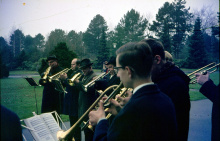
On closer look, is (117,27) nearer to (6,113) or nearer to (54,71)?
(54,71)

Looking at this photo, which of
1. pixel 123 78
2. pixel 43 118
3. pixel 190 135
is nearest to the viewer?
pixel 123 78

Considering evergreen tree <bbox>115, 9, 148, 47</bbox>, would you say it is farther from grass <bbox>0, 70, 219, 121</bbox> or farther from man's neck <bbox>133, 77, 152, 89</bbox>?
man's neck <bbox>133, 77, 152, 89</bbox>

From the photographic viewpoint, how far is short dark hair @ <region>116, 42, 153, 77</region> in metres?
1.45

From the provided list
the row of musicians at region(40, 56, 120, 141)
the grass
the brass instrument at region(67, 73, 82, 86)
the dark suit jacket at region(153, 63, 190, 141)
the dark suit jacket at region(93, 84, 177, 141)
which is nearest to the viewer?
the dark suit jacket at region(93, 84, 177, 141)

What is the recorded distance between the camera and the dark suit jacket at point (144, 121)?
1228 millimetres

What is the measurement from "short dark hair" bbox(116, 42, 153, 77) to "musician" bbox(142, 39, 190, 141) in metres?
0.66

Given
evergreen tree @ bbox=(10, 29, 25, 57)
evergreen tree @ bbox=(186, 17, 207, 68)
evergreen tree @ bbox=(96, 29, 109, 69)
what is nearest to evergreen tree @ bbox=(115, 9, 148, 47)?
evergreen tree @ bbox=(96, 29, 109, 69)

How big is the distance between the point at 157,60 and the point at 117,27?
41982 mm

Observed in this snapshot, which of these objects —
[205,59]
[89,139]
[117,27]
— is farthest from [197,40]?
[89,139]

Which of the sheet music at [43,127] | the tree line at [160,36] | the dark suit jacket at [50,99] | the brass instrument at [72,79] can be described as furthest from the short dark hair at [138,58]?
the tree line at [160,36]

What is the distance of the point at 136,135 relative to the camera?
4.01 ft

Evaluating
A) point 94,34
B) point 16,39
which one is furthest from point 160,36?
point 16,39

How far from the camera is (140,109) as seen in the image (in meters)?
1.24

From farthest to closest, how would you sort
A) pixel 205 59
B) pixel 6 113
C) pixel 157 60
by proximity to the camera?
pixel 205 59, pixel 157 60, pixel 6 113
